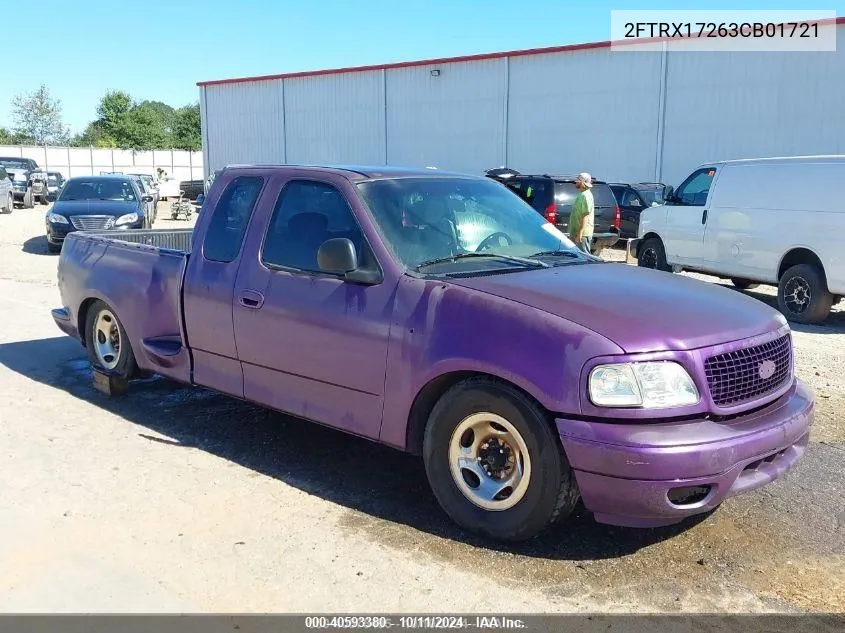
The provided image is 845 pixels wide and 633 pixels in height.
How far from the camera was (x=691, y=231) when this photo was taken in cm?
1247

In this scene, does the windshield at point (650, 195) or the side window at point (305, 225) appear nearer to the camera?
the side window at point (305, 225)

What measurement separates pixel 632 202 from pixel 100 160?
41.0 meters

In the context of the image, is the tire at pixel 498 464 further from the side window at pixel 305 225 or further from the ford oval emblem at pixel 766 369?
the side window at pixel 305 225

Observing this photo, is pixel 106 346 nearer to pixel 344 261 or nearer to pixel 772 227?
→ pixel 344 261

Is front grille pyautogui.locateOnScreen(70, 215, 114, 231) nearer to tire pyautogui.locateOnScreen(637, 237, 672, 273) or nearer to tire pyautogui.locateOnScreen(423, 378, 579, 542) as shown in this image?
tire pyautogui.locateOnScreen(637, 237, 672, 273)

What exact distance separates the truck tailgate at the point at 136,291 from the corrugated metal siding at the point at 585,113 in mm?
21110

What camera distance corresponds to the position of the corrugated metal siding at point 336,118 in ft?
104

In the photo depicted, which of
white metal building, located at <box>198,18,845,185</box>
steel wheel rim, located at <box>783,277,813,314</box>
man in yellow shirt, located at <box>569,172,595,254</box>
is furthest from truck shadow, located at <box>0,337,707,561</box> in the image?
white metal building, located at <box>198,18,845,185</box>

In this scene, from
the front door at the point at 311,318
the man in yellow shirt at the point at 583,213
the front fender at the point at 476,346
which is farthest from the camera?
the man in yellow shirt at the point at 583,213

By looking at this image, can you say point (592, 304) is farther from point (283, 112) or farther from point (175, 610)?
point (283, 112)

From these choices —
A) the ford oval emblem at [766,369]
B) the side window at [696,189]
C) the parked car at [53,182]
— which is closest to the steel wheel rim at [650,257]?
the side window at [696,189]

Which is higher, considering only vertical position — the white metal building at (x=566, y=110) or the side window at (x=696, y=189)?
the white metal building at (x=566, y=110)

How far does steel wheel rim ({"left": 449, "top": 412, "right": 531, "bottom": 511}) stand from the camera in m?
3.76

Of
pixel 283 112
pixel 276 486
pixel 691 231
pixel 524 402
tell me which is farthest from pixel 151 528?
pixel 283 112
